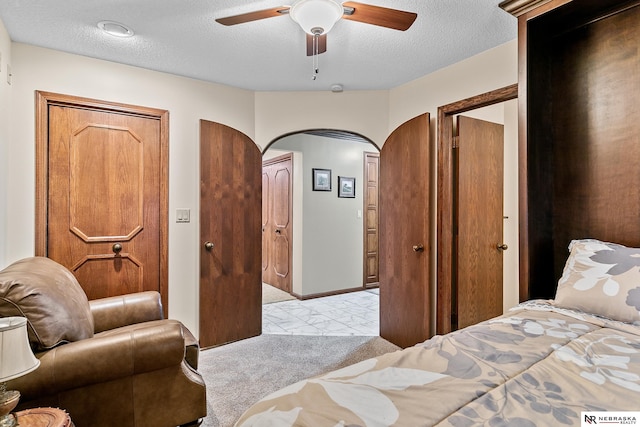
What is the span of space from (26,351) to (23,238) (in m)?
1.68

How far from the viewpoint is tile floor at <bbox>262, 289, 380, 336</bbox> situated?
3.80 m

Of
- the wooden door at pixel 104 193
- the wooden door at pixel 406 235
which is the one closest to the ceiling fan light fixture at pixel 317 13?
the wooden door at pixel 406 235

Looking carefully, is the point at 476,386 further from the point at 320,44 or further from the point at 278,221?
the point at 278,221

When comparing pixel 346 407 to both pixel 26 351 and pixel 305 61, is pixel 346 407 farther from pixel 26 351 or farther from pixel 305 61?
pixel 305 61

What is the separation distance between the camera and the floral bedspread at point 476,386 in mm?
825

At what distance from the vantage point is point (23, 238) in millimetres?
2582

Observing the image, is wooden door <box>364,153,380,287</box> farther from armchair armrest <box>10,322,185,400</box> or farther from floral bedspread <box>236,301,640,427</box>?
floral bedspread <box>236,301,640,427</box>

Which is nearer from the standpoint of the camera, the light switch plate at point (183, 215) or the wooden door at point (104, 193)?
the wooden door at point (104, 193)

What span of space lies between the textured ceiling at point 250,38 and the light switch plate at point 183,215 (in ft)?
3.97

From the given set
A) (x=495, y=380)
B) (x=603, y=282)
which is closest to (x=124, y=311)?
(x=495, y=380)

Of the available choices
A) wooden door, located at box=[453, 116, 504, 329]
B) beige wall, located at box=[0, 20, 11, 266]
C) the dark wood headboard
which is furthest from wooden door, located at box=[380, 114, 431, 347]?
beige wall, located at box=[0, 20, 11, 266]

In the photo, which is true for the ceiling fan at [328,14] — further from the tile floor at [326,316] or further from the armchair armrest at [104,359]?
the tile floor at [326,316]

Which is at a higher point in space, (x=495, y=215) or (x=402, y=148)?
(x=402, y=148)

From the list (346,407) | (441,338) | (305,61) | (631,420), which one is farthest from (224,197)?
(631,420)
